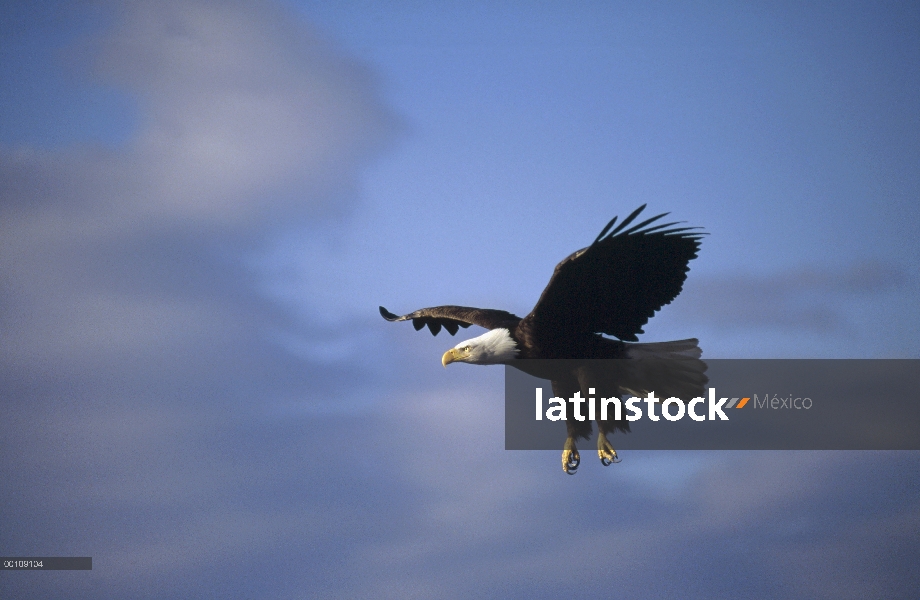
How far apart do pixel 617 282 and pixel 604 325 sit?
57 cm

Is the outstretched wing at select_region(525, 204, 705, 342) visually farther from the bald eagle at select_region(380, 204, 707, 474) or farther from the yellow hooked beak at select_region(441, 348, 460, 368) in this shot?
the yellow hooked beak at select_region(441, 348, 460, 368)

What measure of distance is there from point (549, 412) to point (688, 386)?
4.50 ft

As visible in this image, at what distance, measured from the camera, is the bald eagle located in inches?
334

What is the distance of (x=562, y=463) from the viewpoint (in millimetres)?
9336

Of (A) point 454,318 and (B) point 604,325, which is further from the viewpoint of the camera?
(A) point 454,318

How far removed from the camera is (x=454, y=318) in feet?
34.6

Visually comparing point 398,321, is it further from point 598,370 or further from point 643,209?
point 643,209

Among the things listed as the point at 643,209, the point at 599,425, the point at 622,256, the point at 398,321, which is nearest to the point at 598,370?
the point at 599,425

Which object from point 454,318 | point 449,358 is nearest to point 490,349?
point 449,358

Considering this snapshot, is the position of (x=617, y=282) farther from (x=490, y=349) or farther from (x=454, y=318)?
(x=454, y=318)

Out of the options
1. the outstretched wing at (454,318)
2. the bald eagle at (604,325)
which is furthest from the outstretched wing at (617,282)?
the outstretched wing at (454,318)

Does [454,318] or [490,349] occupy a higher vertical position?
[454,318]

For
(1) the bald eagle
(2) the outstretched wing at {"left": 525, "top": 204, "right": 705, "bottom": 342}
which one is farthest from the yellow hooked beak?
(2) the outstretched wing at {"left": 525, "top": 204, "right": 705, "bottom": 342}

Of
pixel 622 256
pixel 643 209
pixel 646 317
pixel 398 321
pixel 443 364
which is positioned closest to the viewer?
pixel 643 209
